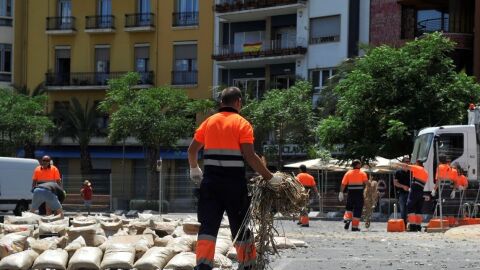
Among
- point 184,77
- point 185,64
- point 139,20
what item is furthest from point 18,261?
point 139,20

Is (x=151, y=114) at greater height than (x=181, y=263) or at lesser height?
greater

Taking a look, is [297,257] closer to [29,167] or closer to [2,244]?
[2,244]

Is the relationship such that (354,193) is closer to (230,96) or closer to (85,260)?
(85,260)

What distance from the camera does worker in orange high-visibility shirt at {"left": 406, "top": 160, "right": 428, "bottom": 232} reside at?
20828 millimetres

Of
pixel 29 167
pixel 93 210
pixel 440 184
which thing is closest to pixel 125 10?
pixel 93 210

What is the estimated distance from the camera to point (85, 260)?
34.1 ft

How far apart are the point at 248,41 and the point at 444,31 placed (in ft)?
42.2

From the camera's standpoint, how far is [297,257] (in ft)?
41.8

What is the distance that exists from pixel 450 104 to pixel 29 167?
16.8 m

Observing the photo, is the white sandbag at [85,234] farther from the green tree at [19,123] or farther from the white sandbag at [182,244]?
the green tree at [19,123]

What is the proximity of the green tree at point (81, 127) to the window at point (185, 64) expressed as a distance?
18.1ft

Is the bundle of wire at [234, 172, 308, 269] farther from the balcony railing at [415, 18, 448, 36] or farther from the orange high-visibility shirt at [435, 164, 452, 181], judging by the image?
the balcony railing at [415, 18, 448, 36]

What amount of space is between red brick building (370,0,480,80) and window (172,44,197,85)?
12.4m

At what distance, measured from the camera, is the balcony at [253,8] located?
1937 inches
